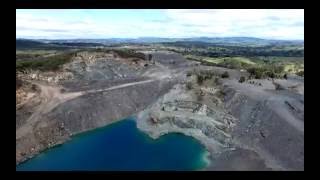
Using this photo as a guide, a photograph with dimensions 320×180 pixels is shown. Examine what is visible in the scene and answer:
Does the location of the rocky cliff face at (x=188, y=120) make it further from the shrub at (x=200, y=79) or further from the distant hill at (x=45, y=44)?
the distant hill at (x=45, y=44)

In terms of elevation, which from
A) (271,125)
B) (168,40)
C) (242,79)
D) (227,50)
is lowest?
(271,125)

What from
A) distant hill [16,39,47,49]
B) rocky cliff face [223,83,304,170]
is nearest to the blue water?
rocky cliff face [223,83,304,170]

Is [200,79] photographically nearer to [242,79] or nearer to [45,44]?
[242,79]

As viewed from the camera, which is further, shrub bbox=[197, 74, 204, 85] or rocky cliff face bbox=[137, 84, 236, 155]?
shrub bbox=[197, 74, 204, 85]

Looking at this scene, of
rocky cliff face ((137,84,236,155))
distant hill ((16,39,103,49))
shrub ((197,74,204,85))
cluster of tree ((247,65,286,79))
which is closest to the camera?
distant hill ((16,39,103,49))

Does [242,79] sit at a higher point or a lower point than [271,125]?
higher

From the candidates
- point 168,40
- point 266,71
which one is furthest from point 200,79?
point 266,71

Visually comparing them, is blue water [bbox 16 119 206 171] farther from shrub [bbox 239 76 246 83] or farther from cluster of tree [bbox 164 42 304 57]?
cluster of tree [bbox 164 42 304 57]
